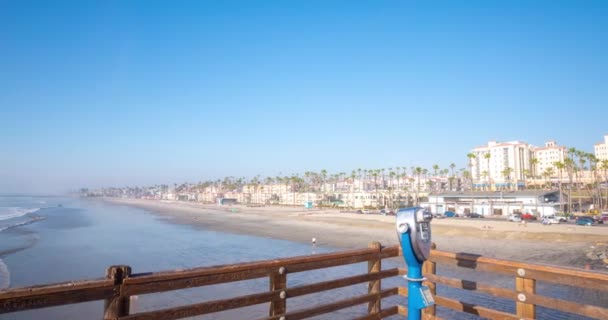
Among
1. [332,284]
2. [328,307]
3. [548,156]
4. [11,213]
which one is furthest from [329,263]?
[548,156]

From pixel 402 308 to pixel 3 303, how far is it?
407 centimetres

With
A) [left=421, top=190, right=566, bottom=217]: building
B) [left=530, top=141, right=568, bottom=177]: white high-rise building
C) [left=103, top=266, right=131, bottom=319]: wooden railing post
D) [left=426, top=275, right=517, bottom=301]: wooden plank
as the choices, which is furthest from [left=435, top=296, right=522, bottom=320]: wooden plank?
[left=530, top=141, right=568, bottom=177]: white high-rise building

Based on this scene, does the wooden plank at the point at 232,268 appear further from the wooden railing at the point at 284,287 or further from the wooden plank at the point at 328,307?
the wooden plank at the point at 328,307

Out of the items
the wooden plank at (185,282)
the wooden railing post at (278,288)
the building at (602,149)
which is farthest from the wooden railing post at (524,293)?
the building at (602,149)

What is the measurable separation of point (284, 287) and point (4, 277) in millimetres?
21536

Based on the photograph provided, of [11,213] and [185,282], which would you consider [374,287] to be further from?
[11,213]

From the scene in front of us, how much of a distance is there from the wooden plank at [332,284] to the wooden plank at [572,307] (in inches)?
60.9

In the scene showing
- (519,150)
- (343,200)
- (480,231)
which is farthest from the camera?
(519,150)

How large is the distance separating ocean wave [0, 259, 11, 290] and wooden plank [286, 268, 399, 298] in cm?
1835

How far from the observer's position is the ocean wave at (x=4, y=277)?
17.7 metres

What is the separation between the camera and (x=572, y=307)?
3498mm

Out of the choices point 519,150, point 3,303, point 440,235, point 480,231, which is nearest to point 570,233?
point 480,231

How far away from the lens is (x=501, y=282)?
1745 centimetres

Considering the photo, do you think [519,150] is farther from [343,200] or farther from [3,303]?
[3,303]
